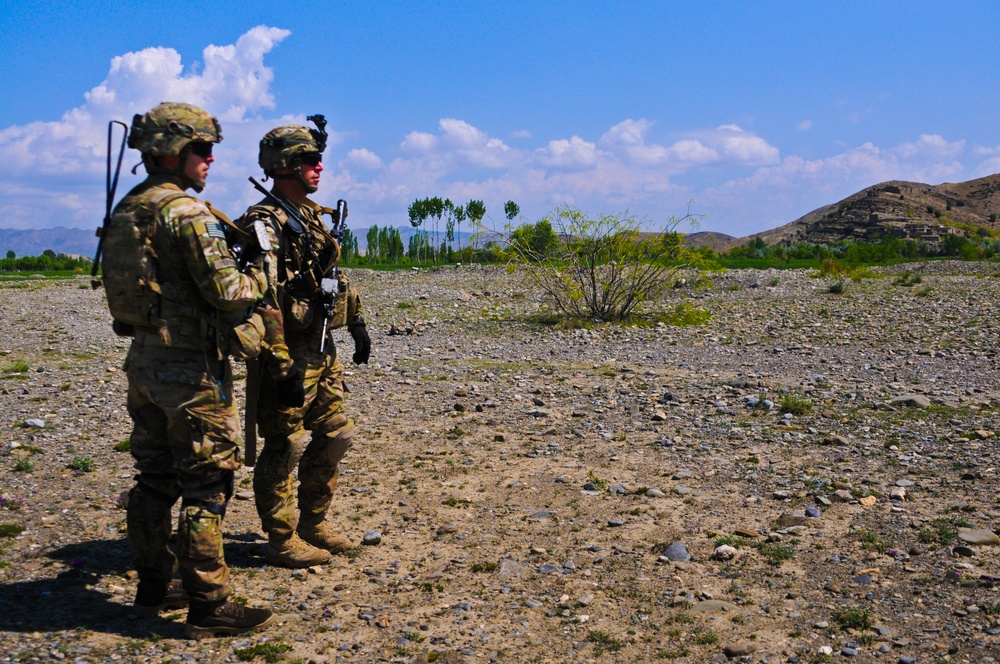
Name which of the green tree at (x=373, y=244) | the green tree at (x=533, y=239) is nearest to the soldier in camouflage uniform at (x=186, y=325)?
the green tree at (x=533, y=239)

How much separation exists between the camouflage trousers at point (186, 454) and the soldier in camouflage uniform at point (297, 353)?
579 millimetres

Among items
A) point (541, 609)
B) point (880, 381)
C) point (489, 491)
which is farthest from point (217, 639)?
point (880, 381)

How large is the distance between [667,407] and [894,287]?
16842 millimetres

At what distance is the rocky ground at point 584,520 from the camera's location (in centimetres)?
431

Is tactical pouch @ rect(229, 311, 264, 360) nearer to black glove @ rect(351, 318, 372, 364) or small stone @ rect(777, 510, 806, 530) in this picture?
black glove @ rect(351, 318, 372, 364)

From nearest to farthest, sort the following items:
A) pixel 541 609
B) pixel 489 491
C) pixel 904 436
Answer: pixel 541 609, pixel 489 491, pixel 904 436

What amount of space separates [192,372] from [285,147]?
1.50m

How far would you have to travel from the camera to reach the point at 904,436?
8016 mm

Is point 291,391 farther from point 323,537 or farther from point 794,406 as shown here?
point 794,406

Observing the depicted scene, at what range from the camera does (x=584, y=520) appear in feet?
20.0

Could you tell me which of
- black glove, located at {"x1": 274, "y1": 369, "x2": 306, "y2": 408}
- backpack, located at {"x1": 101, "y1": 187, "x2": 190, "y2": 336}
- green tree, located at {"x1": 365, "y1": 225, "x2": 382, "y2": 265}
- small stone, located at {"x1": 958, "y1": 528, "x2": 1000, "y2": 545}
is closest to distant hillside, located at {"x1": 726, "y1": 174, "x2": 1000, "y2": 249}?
green tree, located at {"x1": 365, "y1": 225, "x2": 382, "y2": 265}

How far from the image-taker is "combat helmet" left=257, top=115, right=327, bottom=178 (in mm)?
4859

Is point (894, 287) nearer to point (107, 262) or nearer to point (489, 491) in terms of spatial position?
point (489, 491)

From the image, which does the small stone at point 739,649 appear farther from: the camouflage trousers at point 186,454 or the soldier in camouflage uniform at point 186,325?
the camouflage trousers at point 186,454
